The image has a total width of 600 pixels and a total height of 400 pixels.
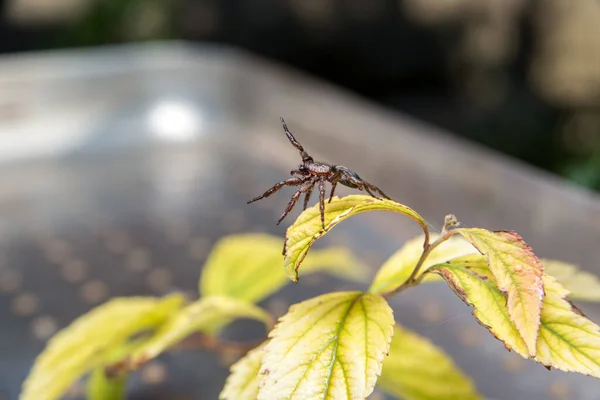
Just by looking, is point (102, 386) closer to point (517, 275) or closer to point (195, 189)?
point (517, 275)

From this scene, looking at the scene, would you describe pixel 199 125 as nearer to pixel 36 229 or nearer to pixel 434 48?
pixel 36 229

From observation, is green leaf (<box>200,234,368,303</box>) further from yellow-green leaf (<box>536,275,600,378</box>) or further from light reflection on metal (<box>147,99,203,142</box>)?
light reflection on metal (<box>147,99,203,142</box>)

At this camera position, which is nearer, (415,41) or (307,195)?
(307,195)

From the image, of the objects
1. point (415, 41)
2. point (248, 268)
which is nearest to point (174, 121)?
point (248, 268)

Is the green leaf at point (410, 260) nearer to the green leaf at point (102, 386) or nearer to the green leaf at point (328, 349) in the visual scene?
the green leaf at point (328, 349)

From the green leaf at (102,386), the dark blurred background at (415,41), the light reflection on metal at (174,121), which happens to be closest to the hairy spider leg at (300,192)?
the green leaf at (102,386)

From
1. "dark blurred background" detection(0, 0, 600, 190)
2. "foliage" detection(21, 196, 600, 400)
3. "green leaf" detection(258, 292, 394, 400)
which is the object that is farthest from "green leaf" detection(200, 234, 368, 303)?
"dark blurred background" detection(0, 0, 600, 190)

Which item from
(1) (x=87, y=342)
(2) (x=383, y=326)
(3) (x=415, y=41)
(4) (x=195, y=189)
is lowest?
(3) (x=415, y=41)
